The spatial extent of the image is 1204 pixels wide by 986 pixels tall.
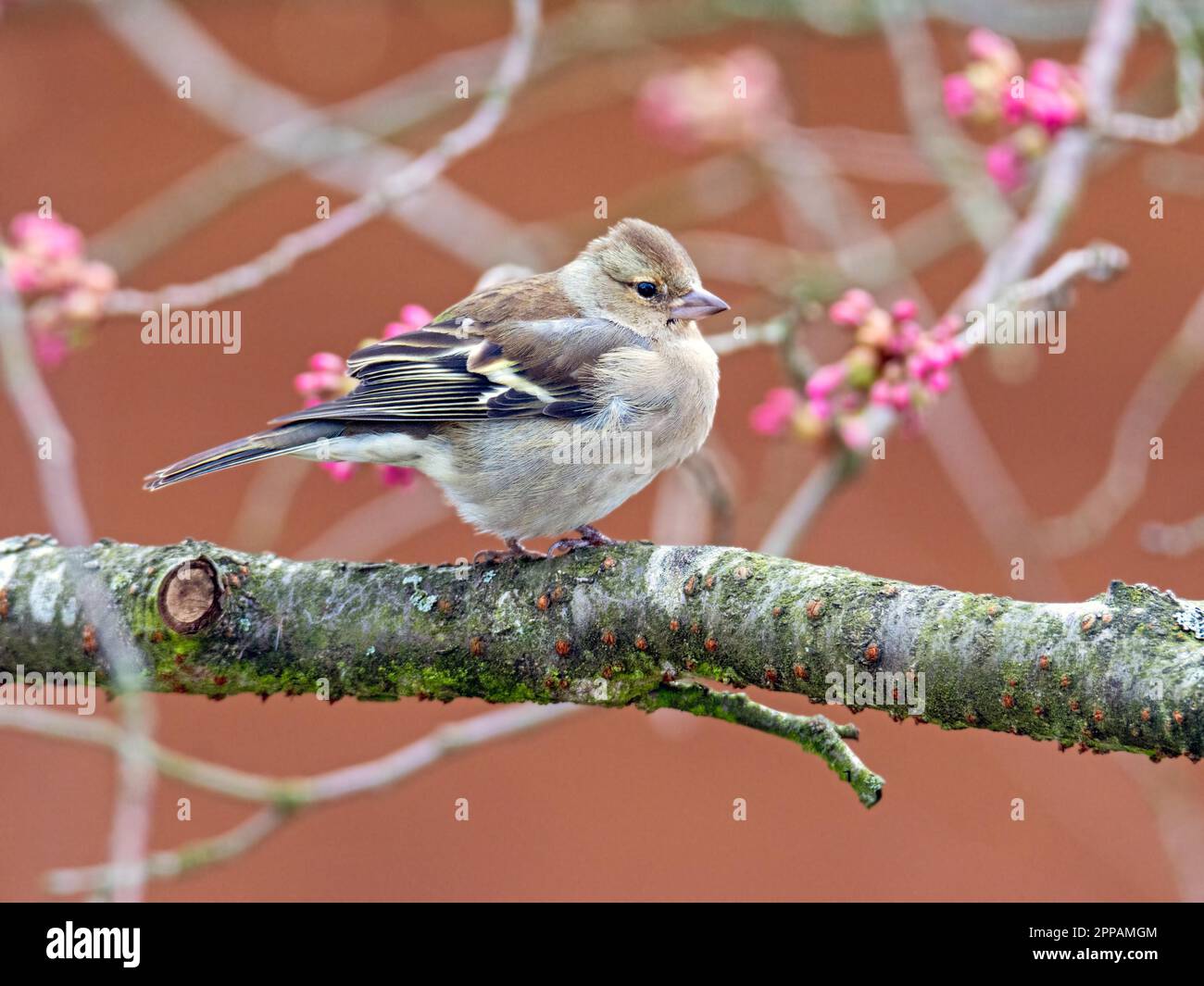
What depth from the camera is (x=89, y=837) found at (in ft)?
17.6

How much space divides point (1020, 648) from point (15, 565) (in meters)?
1.98

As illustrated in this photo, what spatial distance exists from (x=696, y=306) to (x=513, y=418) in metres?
0.69

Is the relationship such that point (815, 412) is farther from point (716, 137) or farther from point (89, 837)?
point (89, 837)

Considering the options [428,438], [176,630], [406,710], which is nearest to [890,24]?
[428,438]

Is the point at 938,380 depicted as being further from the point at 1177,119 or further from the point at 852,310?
the point at 1177,119

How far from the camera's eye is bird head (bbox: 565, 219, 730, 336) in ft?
11.8

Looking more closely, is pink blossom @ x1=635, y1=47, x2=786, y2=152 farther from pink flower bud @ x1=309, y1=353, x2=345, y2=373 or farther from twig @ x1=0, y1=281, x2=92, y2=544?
twig @ x1=0, y1=281, x2=92, y2=544

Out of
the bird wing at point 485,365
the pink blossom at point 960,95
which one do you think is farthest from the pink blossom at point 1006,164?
the bird wing at point 485,365

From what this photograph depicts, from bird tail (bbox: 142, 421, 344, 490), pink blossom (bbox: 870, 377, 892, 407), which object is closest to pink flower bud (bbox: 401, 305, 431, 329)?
bird tail (bbox: 142, 421, 344, 490)

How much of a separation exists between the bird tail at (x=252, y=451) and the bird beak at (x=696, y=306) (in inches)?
41.2

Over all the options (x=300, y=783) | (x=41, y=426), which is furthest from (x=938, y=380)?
(x=41, y=426)

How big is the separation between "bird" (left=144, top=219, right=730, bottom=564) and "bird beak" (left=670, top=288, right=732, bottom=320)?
17 centimetres

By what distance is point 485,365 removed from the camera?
10.7ft

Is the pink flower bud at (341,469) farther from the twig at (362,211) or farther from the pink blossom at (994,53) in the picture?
the pink blossom at (994,53)
